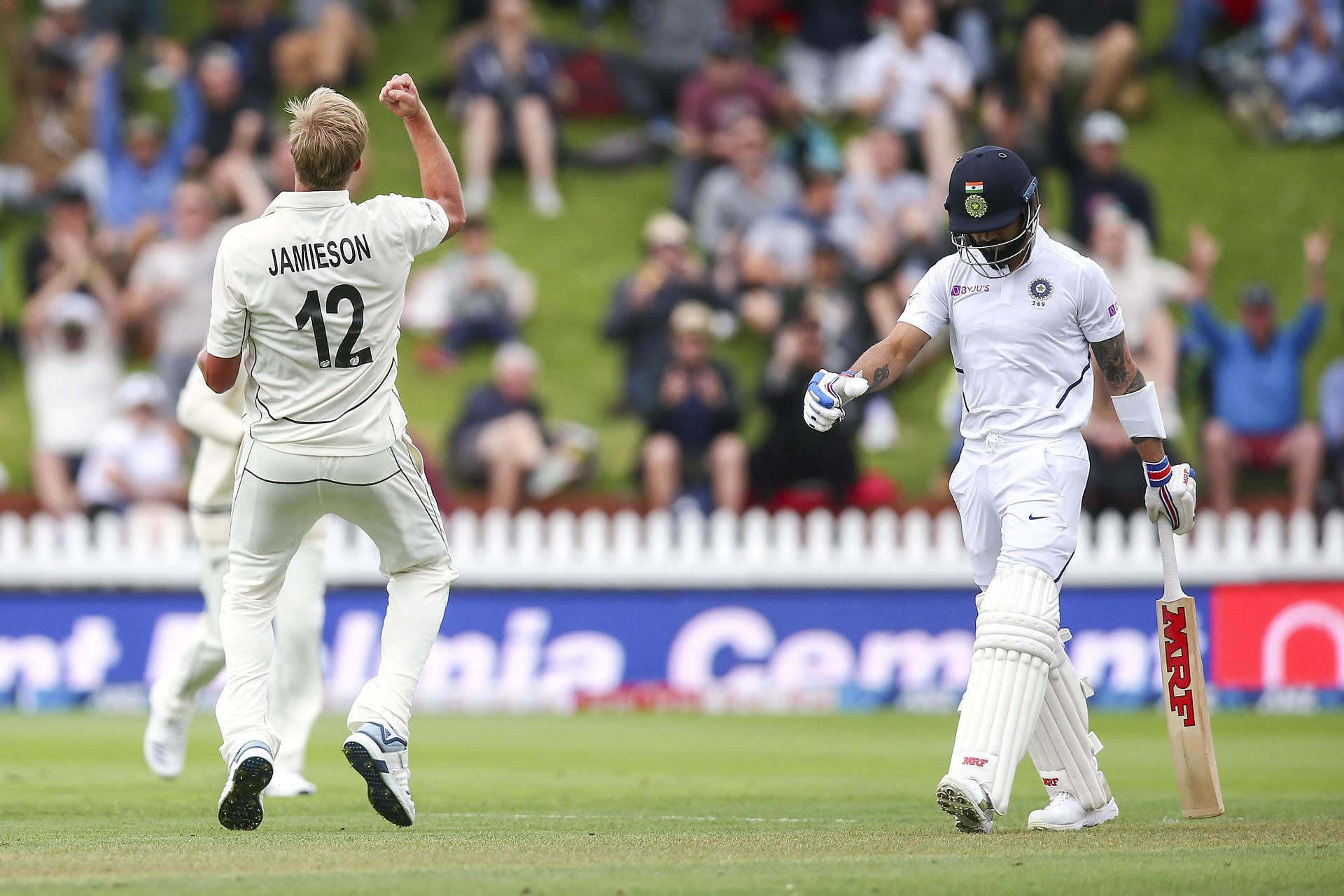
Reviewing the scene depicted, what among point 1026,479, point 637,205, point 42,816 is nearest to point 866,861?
point 1026,479

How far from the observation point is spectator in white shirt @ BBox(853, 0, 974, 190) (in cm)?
1962

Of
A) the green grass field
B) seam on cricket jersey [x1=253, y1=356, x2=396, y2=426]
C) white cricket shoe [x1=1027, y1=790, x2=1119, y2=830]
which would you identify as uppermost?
seam on cricket jersey [x1=253, y1=356, x2=396, y2=426]

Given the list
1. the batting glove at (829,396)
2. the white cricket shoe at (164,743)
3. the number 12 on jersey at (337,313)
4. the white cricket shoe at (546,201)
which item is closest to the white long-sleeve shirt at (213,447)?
the white cricket shoe at (164,743)

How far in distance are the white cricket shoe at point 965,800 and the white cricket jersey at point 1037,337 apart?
1338 mm

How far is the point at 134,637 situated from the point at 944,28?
10.5m

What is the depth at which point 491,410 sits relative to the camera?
1781 cm

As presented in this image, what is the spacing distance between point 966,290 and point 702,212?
486 inches

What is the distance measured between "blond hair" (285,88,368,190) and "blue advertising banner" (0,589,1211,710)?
9.22 metres

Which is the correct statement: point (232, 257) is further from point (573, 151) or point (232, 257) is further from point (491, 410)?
point (573, 151)

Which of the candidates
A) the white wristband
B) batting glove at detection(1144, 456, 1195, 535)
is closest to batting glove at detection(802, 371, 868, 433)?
the white wristband

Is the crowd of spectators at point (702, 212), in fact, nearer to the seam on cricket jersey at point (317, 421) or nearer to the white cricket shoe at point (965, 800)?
the white cricket shoe at point (965, 800)

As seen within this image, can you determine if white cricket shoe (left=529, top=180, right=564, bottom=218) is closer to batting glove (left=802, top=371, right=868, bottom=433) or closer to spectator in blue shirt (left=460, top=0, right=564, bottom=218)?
spectator in blue shirt (left=460, top=0, right=564, bottom=218)

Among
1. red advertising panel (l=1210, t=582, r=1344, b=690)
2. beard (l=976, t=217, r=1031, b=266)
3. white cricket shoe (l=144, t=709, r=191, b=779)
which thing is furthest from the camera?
red advertising panel (l=1210, t=582, r=1344, b=690)

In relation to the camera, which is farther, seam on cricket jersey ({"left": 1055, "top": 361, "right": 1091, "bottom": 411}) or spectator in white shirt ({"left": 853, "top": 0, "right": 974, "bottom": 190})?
spectator in white shirt ({"left": 853, "top": 0, "right": 974, "bottom": 190})
